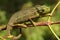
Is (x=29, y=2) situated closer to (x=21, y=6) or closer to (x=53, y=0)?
(x=21, y=6)

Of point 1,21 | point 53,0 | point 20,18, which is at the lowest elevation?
point 1,21

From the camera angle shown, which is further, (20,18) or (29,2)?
(29,2)

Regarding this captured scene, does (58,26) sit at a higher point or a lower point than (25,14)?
lower

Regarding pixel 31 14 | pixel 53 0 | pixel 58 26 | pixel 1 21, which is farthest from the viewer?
pixel 1 21

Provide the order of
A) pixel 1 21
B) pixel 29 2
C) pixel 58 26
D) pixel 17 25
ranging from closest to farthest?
1. pixel 17 25
2. pixel 58 26
3. pixel 1 21
4. pixel 29 2

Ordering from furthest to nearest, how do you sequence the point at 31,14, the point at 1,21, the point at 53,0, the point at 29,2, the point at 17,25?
the point at 29,2 < the point at 1,21 < the point at 53,0 < the point at 31,14 < the point at 17,25

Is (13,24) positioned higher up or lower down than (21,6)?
higher up

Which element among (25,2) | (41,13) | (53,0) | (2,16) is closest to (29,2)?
(25,2)

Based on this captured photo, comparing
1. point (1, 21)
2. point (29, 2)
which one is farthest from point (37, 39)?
point (29, 2)

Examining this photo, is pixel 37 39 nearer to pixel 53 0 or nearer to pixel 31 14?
pixel 31 14
